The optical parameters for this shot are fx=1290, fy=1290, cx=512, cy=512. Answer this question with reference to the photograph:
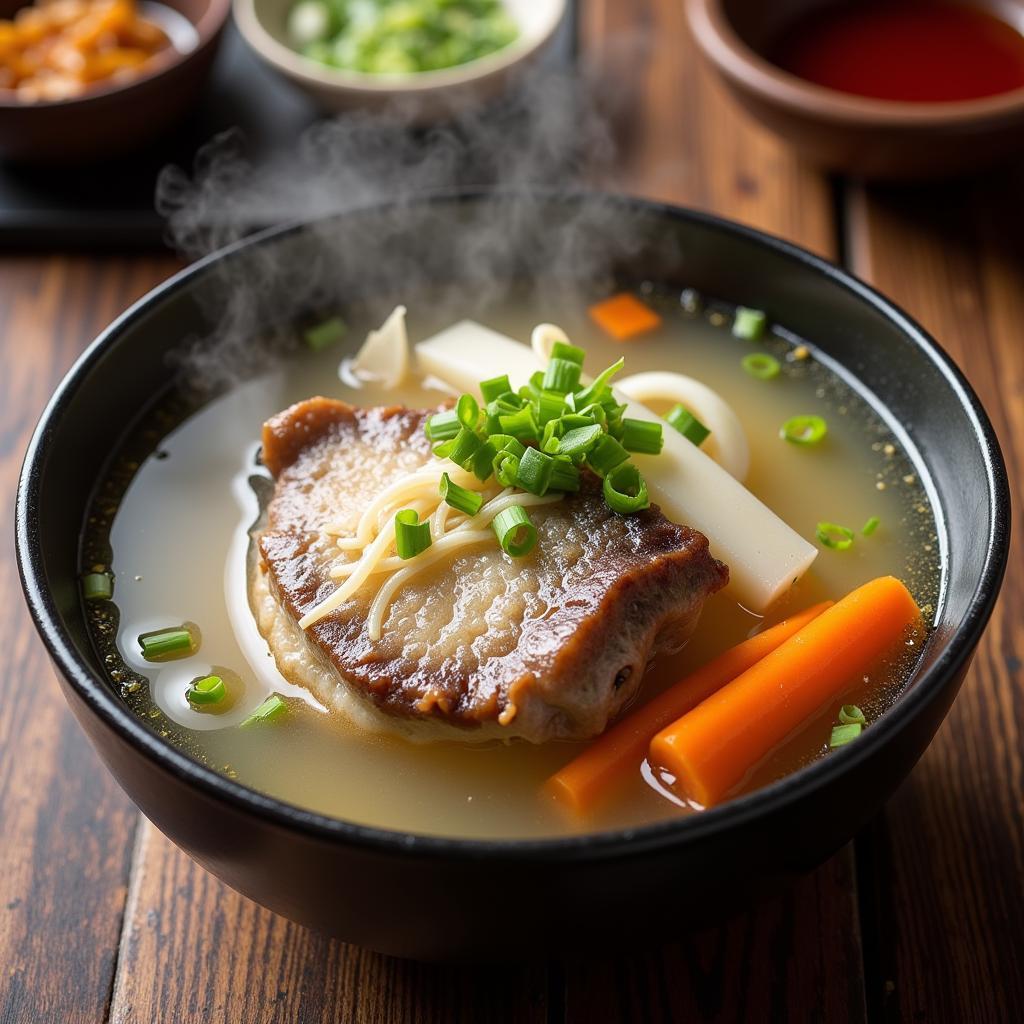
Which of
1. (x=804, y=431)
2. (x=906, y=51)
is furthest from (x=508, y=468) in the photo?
(x=906, y=51)

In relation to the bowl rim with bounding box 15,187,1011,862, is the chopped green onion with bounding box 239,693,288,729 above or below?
below

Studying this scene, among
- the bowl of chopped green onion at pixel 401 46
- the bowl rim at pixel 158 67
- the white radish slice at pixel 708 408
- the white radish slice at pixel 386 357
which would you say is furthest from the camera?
the bowl of chopped green onion at pixel 401 46

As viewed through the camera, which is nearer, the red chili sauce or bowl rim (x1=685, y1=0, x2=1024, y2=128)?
bowl rim (x1=685, y1=0, x2=1024, y2=128)

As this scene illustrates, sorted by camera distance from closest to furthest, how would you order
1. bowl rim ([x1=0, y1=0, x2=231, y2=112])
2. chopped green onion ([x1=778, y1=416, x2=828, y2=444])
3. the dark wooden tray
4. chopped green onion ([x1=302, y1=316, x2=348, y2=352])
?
chopped green onion ([x1=778, y1=416, x2=828, y2=444])
chopped green onion ([x1=302, y1=316, x2=348, y2=352])
bowl rim ([x1=0, y1=0, x2=231, y2=112])
the dark wooden tray

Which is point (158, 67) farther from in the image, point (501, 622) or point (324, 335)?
point (501, 622)

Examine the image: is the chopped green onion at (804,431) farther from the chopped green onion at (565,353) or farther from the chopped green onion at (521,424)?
the chopped green onion at (521,424)

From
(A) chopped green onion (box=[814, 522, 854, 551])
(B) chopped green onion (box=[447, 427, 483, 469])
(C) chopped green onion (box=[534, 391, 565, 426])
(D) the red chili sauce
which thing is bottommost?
(A) chopped green onion (box=[814, 522, 854, 551])

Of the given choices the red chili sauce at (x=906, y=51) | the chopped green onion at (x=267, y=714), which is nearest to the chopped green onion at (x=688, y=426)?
the chopped green onion at (x=267, y=714)

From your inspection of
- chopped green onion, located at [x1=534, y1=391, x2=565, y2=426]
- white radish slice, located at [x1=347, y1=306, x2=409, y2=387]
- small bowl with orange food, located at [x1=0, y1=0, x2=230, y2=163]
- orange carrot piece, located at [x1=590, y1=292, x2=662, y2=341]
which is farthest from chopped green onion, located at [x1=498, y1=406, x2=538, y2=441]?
small bowl with orange food, located at [x1=0, y1=0, x2=230, y2=163]

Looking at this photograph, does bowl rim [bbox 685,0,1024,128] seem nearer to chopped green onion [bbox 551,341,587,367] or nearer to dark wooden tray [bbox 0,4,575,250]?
dark wooden tray [bbox 0,4,575,250]
